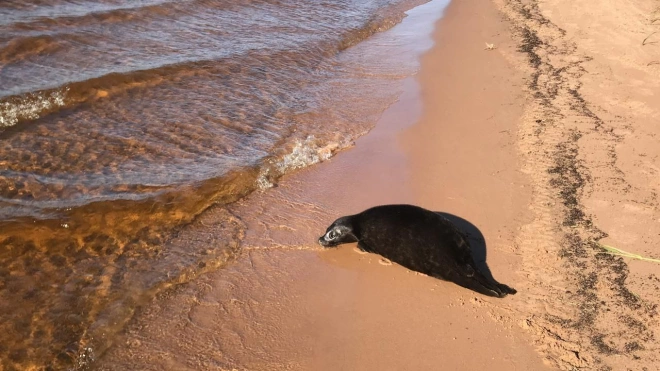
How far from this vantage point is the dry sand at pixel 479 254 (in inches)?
135

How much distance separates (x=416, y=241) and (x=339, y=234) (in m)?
0.64

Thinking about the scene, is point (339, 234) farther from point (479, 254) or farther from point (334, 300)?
point (479, 254)

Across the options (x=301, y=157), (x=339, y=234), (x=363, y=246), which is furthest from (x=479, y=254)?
(x=301, y=157)

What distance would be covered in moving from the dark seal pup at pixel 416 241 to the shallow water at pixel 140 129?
106 cm

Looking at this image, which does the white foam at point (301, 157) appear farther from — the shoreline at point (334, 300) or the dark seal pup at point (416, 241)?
the dark seal pup at point (416, 241)

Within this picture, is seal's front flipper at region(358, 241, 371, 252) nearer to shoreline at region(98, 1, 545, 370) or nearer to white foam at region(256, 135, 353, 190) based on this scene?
shoreline at region(98, 1, 545, 370)

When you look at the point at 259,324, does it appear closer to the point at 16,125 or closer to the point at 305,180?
the point at 305,180

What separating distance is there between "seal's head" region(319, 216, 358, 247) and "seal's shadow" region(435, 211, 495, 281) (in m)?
0.83

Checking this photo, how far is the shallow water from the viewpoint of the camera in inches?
160

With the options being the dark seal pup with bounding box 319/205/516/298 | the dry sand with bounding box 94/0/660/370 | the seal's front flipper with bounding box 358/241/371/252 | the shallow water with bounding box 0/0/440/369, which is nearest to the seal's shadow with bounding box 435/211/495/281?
the dry sand with bounding box 94/0/660/370

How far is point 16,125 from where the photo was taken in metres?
6.30

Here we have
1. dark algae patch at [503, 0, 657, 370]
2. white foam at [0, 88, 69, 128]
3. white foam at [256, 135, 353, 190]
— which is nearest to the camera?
dark algae patch at [503, 0, 657, 370]

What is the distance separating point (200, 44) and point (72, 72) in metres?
2.19

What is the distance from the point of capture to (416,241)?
4.14 m
